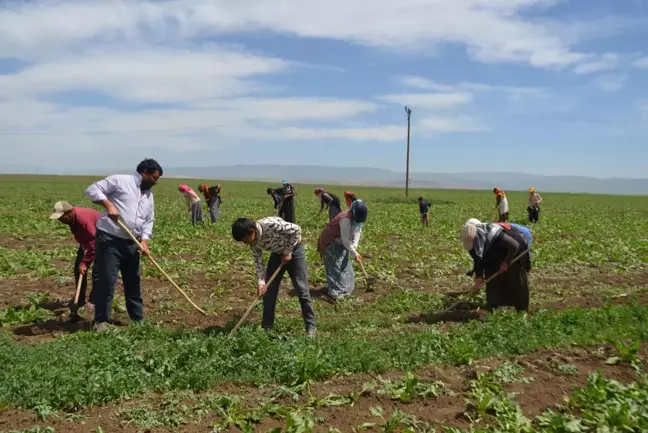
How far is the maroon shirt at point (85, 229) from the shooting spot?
7.68 metres

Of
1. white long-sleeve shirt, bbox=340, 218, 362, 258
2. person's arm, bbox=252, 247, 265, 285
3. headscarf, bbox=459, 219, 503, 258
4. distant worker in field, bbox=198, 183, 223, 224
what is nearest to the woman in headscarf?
white long-sleeve shirt, bbox=340, 218, 362, 258

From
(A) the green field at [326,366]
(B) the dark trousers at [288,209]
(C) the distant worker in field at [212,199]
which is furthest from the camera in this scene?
(C) the distant worker in field at [212,199]

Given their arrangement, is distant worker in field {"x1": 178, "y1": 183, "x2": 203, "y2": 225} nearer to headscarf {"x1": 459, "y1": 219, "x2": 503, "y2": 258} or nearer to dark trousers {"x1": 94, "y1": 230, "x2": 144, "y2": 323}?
dark trousers {"x1": 94, "y1": 230, "x2": 144, "y2": 323}

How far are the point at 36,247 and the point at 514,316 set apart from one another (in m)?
12.1

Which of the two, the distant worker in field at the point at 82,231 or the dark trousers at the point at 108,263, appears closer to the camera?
the dark trousers at the point at 108,263

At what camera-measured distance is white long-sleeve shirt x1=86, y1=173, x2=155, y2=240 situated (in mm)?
6941

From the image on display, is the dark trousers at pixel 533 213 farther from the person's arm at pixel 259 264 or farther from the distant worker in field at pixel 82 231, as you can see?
the distant worker in field at pixel 82 231

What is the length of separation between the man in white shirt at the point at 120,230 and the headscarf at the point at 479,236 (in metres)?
4.04

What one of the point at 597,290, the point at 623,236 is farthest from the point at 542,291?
the point at 623,236

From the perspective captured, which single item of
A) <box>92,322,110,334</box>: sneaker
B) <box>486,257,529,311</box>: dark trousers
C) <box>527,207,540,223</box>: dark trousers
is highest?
<box>527,207,540,223</box>: dark trousers

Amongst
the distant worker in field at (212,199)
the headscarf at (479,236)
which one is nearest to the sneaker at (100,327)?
the headscarf at (479,236)

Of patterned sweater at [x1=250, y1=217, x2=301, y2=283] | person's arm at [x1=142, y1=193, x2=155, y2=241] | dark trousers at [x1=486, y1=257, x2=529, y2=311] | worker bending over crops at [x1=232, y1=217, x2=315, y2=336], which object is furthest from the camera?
dark trousers at [x1=486, y1=257, x2=529, y2=311]

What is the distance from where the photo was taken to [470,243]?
7629 millimetres

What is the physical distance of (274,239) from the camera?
256 inches
